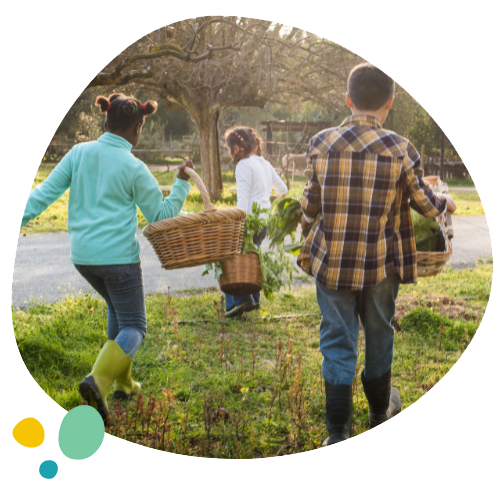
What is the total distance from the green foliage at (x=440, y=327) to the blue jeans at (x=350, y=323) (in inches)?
25.5

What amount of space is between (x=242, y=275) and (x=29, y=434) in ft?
4.03

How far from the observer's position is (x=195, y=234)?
2.29 metres

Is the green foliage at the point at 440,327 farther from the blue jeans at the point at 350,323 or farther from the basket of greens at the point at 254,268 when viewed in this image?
the basket of greens at the point at 254,268

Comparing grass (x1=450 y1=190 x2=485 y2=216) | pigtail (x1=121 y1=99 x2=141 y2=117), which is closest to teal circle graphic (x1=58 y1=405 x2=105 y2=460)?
pigtail (x1=121 y1=99 x2=141 y2=117)

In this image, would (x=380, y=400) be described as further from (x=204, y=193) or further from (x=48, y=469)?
(x=48, y=469)

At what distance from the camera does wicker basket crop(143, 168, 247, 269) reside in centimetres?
225

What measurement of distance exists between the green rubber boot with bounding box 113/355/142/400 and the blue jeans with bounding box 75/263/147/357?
14cm

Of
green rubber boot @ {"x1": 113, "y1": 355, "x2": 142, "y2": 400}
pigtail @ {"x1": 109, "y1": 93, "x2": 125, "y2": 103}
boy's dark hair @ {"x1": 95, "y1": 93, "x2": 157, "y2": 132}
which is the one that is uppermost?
pigtail @ {"x1": 109, "y1": 93, "x2": 125, "y2": 103}

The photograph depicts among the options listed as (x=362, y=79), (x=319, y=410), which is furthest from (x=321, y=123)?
(x=319, y=410)

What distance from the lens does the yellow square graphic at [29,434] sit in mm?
2381

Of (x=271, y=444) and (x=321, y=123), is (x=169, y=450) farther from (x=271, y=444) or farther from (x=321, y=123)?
(x=321, y=123)

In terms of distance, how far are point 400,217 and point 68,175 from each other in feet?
4.95

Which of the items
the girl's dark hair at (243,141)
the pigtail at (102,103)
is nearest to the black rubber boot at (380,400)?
the girl's dark hair at (243,141)

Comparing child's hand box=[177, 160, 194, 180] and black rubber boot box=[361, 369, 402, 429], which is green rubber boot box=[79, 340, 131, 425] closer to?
child's hand box=[177, 160, 194, 180]
